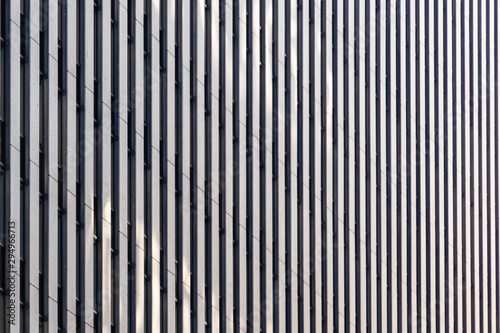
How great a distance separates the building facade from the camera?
107ft

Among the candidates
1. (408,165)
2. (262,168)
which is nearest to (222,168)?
(262,168)

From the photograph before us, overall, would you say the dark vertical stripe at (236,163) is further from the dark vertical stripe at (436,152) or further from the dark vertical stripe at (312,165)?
the dark vertical stripe at (436,152)

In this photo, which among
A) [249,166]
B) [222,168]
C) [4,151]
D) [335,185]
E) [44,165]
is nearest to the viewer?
[4,151]

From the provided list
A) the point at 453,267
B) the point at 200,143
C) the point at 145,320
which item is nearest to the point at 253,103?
the point at 200,143

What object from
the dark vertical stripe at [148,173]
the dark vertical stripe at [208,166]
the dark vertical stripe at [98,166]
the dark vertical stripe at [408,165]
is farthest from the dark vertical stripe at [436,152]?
the dark vertical stripe at [98,166]

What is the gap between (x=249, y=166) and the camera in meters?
39.9

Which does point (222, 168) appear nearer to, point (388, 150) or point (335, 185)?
point (335, 185)

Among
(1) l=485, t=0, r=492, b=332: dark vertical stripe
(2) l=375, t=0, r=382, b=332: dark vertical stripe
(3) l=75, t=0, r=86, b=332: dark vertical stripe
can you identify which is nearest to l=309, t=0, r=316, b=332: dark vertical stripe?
(2) l=375, t=0, r=382, b=332: dark vertical stripe

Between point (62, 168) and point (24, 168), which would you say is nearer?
point (24, 168)

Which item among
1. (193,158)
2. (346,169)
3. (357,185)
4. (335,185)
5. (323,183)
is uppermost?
(193,158)

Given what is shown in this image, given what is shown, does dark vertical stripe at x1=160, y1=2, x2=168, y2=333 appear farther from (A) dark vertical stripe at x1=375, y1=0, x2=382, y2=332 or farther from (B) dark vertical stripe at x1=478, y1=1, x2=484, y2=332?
(B) dark vertical stripe at x1=478, y1=1, x2=484, y2=332

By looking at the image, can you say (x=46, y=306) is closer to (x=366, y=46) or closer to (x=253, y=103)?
(x=253, y=103)

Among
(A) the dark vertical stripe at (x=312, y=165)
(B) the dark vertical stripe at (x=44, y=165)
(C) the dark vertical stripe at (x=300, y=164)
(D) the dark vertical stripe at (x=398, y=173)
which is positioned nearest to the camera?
(B) the dark vertical stripe at (x=44, y=165)

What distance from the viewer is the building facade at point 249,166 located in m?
32.5
